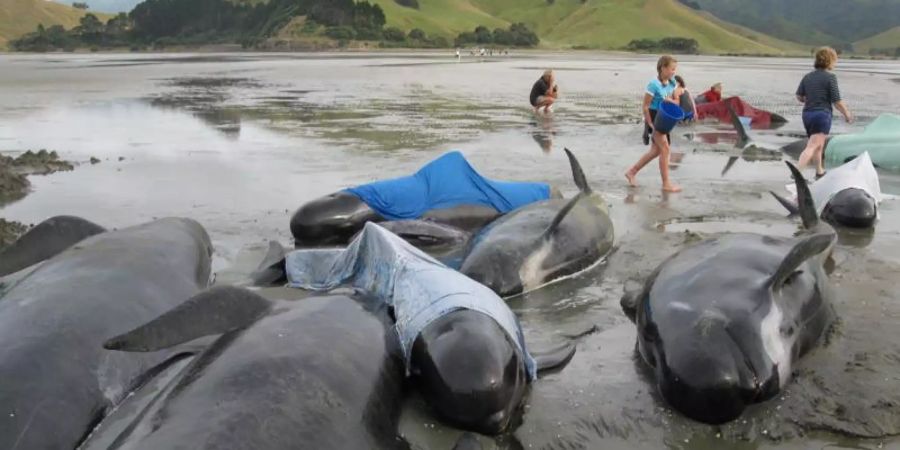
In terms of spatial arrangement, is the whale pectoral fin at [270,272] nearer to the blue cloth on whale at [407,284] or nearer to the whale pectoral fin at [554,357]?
the blue cloth on whale at [407,284]

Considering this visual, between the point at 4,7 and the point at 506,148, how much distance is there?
164511 mm

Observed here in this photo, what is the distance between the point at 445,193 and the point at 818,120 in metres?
7.10

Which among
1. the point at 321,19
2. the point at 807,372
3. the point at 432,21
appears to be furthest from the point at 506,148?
the point at 432,21

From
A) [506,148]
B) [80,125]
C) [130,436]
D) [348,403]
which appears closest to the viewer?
[130,436]

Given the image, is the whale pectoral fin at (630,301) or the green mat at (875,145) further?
the green mat at (875,145)

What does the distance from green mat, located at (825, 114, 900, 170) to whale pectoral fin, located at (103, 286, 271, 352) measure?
38.7 feet

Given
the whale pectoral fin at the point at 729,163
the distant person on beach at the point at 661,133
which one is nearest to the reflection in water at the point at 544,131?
the distant person on beach at the point at 661,133

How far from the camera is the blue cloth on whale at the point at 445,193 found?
29.0ft

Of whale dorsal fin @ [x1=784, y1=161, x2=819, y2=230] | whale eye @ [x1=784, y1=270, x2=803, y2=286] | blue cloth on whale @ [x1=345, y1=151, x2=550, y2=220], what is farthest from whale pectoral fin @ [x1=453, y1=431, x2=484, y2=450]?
blue cloth on whale @ [x1=345, y1=151, x2=550, y2=220]

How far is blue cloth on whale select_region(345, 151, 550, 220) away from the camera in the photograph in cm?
883

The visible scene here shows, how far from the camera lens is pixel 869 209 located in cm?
873

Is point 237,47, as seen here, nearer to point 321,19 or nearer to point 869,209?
point 321,19

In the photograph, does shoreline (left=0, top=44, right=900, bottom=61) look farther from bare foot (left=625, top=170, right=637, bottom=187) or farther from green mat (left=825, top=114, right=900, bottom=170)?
bare foot (left=625, top=170, right=637, bottom=187)

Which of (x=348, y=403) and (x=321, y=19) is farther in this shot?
(x=321, y=19)
